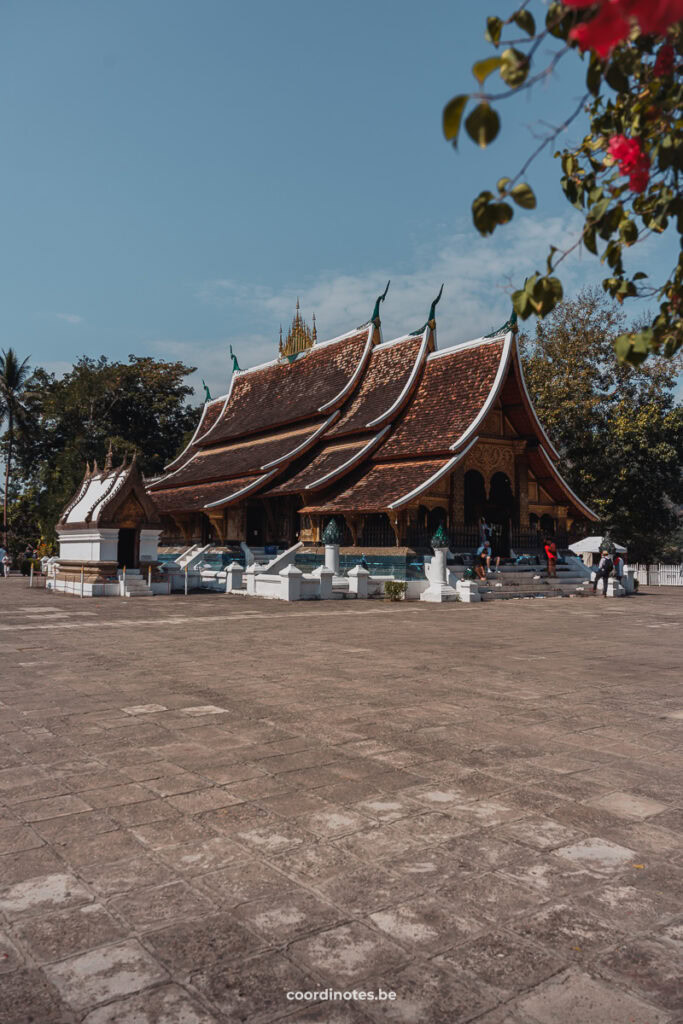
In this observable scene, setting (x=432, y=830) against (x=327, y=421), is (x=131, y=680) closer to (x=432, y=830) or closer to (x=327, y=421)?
(x=432, y=830)

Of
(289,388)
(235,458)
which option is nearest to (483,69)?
(235,458)

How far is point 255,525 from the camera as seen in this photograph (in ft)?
98.8

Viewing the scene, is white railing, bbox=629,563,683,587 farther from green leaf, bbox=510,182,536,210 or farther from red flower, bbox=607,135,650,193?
green leaf, bbox=510,182,536,210

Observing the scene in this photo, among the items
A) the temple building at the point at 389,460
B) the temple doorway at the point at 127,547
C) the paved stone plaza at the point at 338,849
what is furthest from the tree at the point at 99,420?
the paved stone plaza at the point at 338,849

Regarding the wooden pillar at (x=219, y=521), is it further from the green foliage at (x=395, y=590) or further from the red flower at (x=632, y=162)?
the red flower at (x=632, y=162)

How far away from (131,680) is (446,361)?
20.9m

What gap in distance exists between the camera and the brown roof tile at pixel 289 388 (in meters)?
29.2

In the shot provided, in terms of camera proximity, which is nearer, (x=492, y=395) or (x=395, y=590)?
(x=395, y=590)

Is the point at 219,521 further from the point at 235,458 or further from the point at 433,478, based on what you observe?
the point at 433,478

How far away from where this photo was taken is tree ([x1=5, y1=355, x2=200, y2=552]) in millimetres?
43875

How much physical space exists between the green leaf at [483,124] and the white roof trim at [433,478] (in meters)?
19.3

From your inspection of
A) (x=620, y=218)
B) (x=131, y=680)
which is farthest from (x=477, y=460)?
(x=620, y=218)

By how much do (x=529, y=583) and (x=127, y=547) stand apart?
11.8 m

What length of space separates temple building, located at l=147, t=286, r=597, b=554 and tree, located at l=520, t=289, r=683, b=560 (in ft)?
25.0
